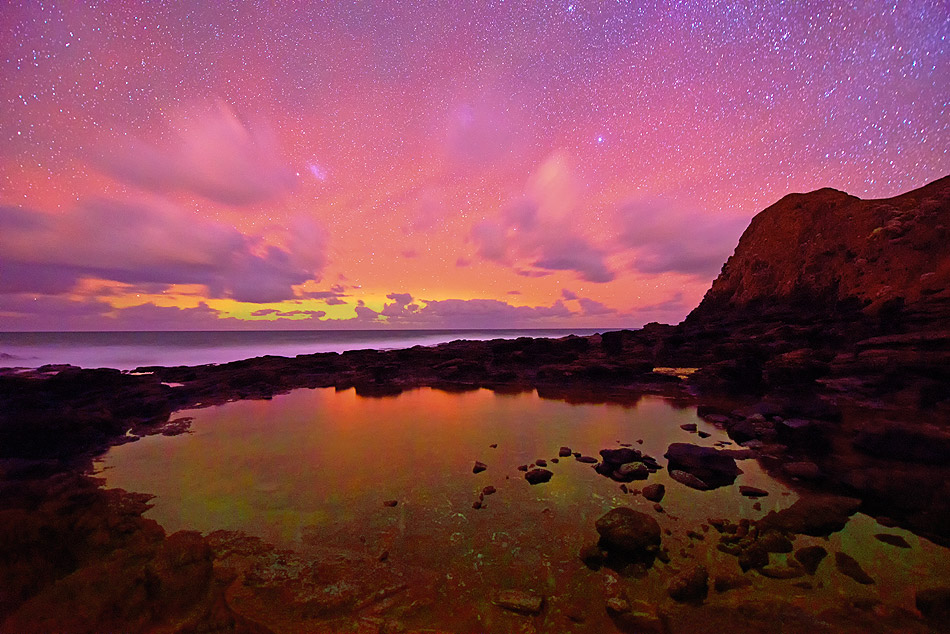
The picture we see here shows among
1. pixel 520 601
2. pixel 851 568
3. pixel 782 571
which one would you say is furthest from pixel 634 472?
pixel 520 601

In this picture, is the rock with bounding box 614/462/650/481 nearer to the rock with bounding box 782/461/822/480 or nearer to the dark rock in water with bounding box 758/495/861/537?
the dark rock in water with bounding box 758/495/861/537

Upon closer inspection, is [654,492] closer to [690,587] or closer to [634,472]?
[634,472]

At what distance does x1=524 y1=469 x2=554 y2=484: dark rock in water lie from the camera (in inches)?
375

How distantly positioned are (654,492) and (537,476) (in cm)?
299

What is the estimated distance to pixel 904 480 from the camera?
7773 mm

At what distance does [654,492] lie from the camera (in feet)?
27.8

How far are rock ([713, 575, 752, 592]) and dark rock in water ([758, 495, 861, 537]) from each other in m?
1.93

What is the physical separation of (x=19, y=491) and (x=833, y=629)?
1738 cm

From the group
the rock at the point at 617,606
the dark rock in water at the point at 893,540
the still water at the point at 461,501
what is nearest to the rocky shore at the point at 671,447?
the rock at the point at 617,606

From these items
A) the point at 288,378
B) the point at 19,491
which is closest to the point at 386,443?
the point at 19,491

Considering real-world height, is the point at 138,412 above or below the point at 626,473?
above

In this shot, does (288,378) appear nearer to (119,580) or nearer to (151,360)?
(119,580)

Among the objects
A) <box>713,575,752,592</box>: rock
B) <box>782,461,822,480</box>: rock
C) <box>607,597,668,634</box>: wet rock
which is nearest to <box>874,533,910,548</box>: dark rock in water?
<box>782,461,822,480</box>: rock

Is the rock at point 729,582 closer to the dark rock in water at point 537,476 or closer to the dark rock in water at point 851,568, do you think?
the dark rock in water at point 851,568
